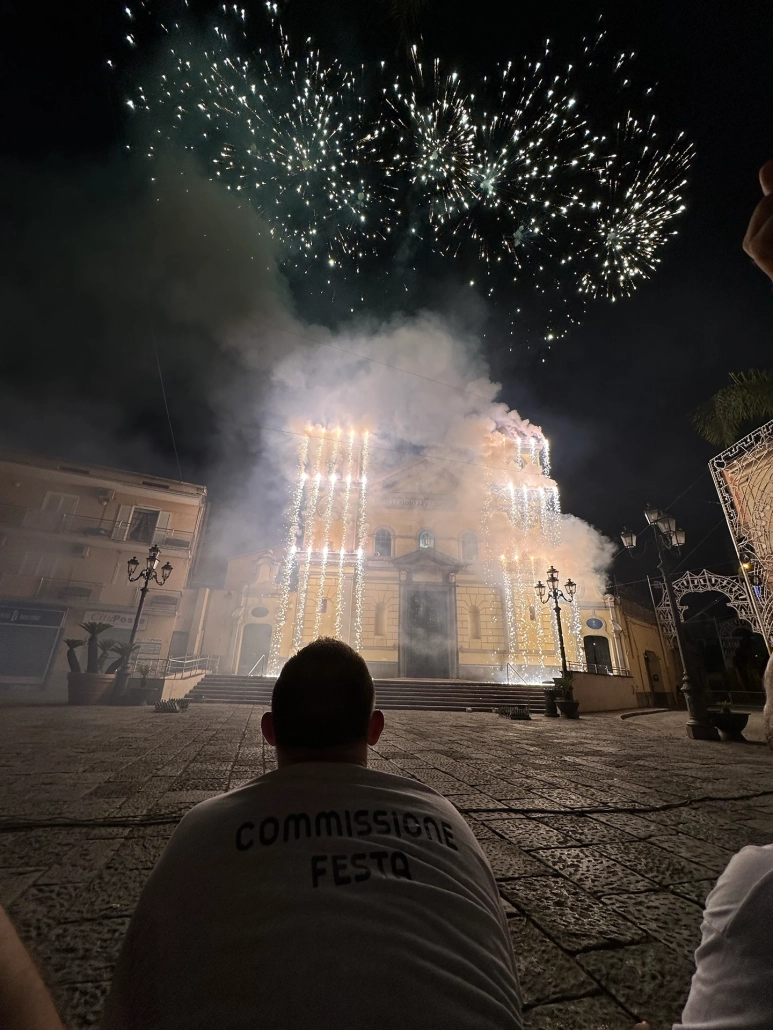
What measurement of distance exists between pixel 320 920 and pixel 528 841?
2.75m

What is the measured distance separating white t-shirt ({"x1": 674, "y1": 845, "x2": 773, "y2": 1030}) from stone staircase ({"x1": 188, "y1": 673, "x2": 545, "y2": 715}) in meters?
14.7

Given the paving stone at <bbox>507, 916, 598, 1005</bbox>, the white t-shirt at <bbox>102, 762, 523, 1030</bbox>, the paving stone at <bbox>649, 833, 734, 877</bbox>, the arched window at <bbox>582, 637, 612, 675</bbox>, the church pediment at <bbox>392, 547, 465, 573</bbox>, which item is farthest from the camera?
the church pediment at <bbox>392, 547, 465, 573</bbox>

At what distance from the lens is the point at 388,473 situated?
27344mm

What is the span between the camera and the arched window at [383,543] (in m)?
25.5

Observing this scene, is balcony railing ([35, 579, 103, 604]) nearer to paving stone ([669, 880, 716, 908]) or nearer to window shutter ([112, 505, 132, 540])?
window shutter ([112, 505, 132, 540])

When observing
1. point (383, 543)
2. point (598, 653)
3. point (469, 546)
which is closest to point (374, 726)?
point (383, 543)

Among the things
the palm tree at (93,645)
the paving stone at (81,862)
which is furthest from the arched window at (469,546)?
the paving stone at (81,862)

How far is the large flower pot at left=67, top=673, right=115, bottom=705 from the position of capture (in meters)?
12.5

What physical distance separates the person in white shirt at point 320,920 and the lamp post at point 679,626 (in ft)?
32.0

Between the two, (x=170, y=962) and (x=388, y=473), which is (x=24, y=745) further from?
(x=388, y=473)

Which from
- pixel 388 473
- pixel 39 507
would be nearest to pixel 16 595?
pixel 39 507

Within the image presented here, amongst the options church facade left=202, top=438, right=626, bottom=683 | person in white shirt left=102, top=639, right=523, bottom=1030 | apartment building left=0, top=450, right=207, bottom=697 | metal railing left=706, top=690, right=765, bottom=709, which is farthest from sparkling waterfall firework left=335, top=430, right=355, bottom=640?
metal railing left=706, top=690, right=765, bottom=709

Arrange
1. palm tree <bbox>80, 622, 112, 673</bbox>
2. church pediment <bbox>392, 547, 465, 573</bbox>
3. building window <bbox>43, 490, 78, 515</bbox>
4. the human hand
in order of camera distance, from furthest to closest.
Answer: building window <bbox>43, 490, 78, 515</bbox>
church pediment <bbox>392, 547, 465, 573</bbox>
palm tree <bbox>80, 622, 112, 673</bbox>
the human hand

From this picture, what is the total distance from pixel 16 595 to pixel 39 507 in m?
5.21
